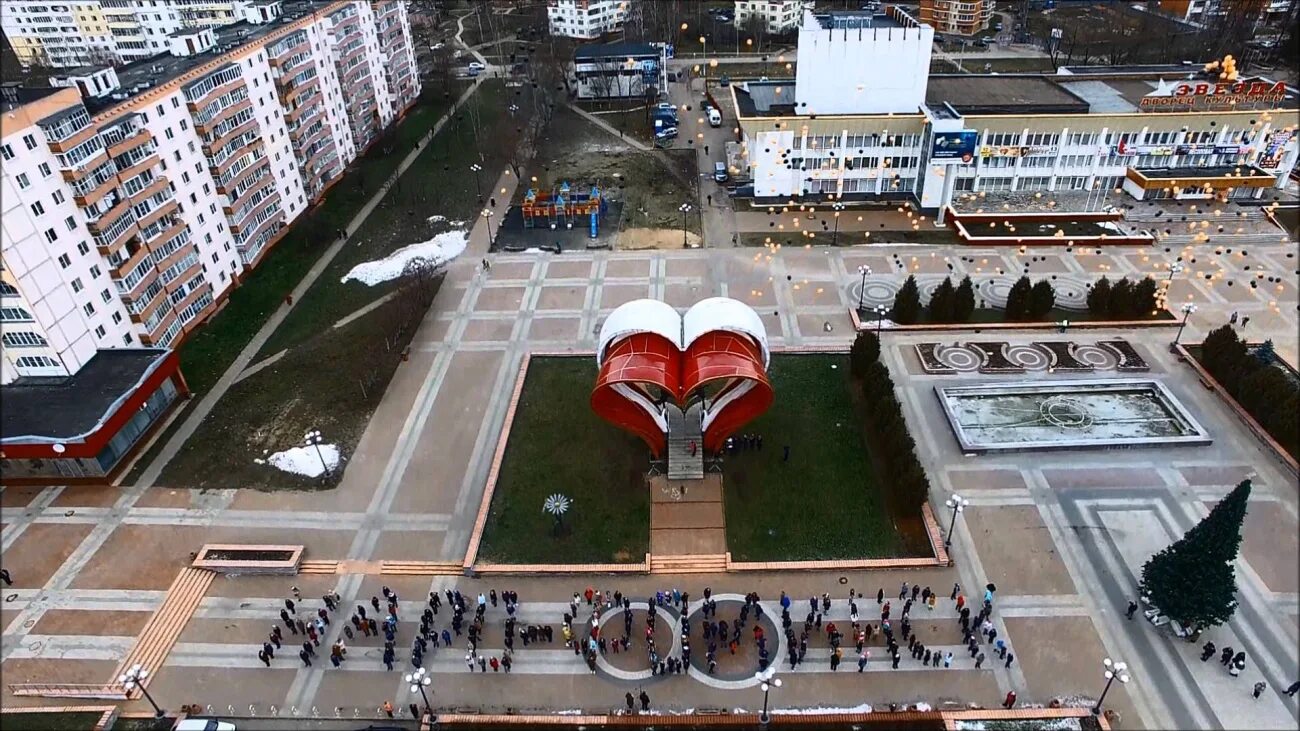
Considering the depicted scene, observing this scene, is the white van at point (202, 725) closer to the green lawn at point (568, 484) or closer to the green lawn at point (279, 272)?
the green lawn at point (568, 484)

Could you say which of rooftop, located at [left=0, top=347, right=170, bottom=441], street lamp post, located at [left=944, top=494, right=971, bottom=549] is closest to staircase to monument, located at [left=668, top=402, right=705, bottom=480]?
street lamp post, located at [left=944, top=494, right=971, bottom=549]

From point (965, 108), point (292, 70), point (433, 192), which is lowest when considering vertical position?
point (433, 192)

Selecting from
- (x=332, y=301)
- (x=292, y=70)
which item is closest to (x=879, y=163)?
(x=332, y=301)

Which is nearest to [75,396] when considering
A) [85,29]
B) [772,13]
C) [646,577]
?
[646,577]

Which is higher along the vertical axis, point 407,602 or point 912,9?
point 912,9

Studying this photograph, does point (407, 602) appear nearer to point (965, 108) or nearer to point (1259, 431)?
point (1259, 431)

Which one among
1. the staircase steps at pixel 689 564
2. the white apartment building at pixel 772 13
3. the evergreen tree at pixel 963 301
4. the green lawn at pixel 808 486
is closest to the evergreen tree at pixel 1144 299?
the evergreen tree at pixel 963 301

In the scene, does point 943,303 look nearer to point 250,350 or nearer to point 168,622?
point 168,622
